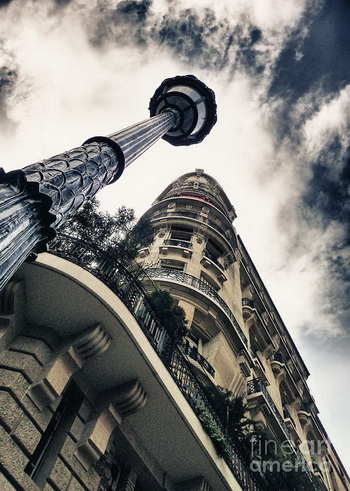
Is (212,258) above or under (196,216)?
under

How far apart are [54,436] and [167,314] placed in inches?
173

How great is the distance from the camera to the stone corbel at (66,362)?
5.85 m

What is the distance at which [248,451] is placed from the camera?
951 cm

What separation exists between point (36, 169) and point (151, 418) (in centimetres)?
567

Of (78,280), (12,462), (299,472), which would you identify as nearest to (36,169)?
(78,280)

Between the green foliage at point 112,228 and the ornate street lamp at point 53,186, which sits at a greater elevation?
the green foliage at point 112,228

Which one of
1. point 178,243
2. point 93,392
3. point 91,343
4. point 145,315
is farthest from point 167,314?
point 178,243

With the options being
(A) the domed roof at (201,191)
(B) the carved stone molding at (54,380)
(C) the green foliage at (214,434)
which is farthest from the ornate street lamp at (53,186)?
(A) the domed roof at (201,191)

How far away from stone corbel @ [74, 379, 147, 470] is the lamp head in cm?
666

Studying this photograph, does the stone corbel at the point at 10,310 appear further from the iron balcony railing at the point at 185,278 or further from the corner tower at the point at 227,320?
the iron balcony railing at the point at 185,278

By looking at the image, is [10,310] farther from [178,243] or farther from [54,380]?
[178,243]

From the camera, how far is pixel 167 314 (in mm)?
9875

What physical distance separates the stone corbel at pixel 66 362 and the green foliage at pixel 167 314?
2.31 metres

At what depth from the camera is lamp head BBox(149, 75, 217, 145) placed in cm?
937
